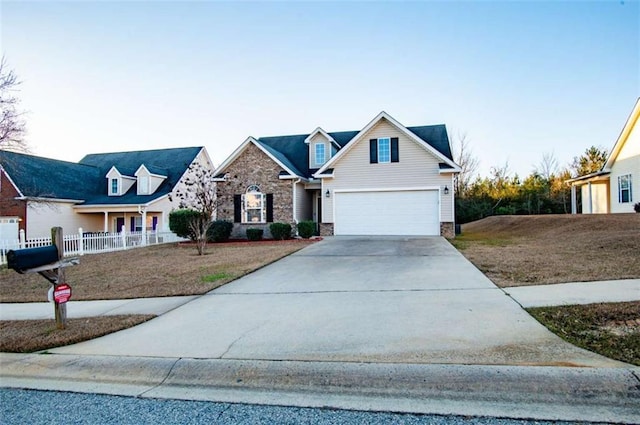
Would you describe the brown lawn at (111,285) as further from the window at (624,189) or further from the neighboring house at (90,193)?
the window at (624,189)

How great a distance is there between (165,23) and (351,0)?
683 cm

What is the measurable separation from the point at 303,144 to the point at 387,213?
29.6 feet

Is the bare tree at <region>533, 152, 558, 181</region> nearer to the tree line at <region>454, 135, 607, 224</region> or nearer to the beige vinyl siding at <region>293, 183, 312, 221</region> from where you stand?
the tree line at <region>454, 135, 607, 224</region>

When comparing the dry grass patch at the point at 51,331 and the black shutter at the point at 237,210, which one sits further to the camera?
the black shutter at the point at 237,210

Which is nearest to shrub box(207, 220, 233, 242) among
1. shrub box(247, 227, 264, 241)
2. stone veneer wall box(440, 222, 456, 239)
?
shrub box(247, 227, 264, 241)

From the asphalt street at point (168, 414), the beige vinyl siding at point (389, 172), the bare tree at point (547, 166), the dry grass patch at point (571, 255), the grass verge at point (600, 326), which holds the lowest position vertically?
the asphalt street at point (168, 414)

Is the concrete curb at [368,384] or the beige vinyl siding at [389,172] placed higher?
the beige vinyl siding at [389,172]

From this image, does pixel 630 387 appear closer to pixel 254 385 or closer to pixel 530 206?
pixel 254 385

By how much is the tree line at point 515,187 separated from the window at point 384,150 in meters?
17.4

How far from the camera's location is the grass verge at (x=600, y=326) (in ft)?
12.3

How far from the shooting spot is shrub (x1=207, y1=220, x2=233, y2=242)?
19172 mm

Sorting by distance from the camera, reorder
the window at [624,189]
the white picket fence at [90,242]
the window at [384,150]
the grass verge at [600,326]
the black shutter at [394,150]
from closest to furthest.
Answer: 1. the grass verge at [600,326]
2. the white picket fence at [90,242]
3. the black shutter at [394,150]
4. the window at [384,150]
5. the window at [624,189]

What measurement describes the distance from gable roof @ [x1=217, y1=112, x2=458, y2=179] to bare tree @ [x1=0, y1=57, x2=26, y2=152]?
923 centimetres

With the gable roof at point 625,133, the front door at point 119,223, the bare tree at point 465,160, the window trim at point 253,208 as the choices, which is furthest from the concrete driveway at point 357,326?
the bare tree at point 465,160
